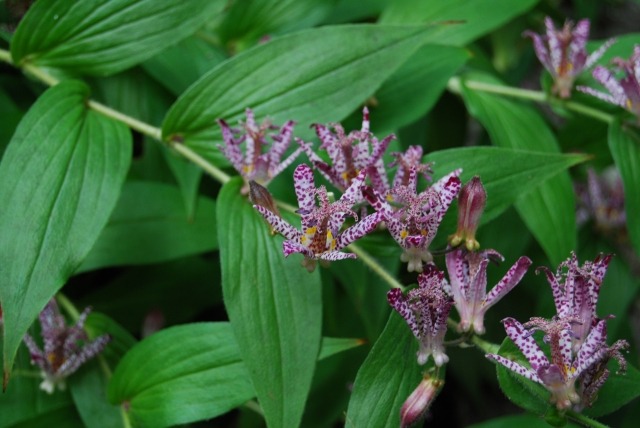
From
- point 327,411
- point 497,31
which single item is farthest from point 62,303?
point 497,31

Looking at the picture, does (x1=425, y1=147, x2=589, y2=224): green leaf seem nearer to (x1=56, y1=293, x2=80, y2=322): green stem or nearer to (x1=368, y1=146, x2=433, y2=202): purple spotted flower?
(x1=368, y1=146, x2=433, y2=202): purple spotted flower

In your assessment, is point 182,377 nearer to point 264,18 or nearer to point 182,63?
point 182,63

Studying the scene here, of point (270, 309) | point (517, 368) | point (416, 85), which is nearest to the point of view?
point (517, 368)

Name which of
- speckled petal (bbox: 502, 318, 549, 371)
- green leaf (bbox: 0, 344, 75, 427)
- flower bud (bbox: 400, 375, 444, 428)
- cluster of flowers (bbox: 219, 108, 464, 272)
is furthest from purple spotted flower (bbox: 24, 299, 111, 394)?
speckled petal (bbox: 502, 318, 549, 371)

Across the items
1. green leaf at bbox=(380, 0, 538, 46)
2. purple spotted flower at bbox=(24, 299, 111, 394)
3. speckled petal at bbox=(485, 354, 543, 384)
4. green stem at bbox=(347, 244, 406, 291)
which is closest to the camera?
speckled petal at bbox=(485, 354, 543, 384)

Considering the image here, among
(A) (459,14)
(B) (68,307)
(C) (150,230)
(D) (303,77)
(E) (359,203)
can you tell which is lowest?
(B) (68,307)

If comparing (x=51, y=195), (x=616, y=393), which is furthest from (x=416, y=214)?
(x=51, y=195)

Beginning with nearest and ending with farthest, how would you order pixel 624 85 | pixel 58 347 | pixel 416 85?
pixel 58 347, pixel 624 85, pixel 416 85
